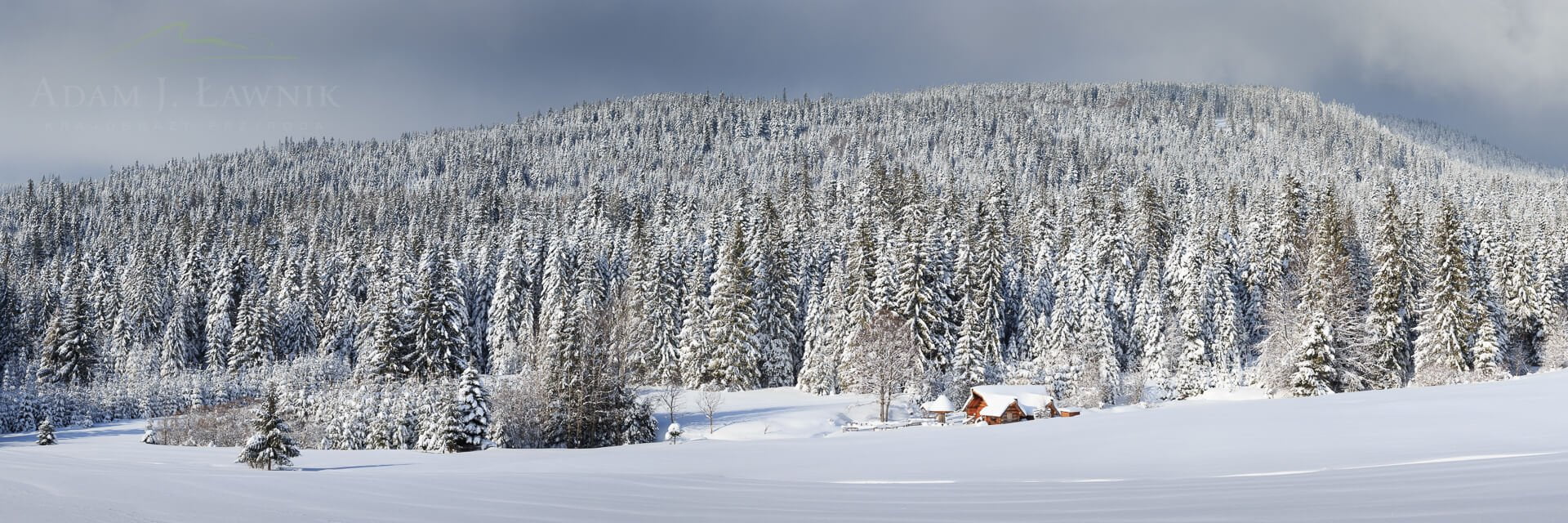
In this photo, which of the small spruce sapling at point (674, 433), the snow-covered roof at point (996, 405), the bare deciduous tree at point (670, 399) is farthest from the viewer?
the bare deciduous tree at point (670, 399)

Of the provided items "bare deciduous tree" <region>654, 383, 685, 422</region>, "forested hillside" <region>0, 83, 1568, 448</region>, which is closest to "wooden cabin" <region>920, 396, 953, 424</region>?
"forested hillside" <region>0, 83, 1568, 448</region>

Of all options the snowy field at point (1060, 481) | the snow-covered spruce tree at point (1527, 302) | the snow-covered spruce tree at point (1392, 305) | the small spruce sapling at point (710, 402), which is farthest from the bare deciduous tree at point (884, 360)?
the snow-covered spruce tree at point (1527, 302)

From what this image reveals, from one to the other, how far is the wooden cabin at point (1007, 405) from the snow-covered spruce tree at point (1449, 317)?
2335 centimetres

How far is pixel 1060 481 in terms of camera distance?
34.9 feet

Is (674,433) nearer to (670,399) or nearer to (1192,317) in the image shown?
(670,399)

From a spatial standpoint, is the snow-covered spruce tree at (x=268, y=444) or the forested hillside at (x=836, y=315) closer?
the snow-covered spruce tree at (x=268, y=444)

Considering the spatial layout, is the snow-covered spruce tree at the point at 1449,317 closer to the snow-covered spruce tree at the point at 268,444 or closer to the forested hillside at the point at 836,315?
the forested hillside at the point at 836,315

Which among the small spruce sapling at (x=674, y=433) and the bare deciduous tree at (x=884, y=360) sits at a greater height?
the bare deciduous tree at (x=884, y=360)

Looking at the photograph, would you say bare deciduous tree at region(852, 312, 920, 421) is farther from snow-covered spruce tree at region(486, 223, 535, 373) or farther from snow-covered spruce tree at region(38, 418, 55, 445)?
snow-covered spruce tree at region(38, 418, 55, 445)

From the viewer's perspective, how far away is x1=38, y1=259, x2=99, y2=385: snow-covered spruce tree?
7188 centimetres

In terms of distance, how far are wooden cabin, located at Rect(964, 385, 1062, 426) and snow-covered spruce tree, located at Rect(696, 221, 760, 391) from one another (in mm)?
17789

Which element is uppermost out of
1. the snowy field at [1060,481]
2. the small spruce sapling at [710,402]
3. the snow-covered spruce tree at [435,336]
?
the snow-covered spruce tree at [435,336]

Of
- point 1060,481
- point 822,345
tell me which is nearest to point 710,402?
point 822,345

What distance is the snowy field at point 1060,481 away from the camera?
6.91 metres
